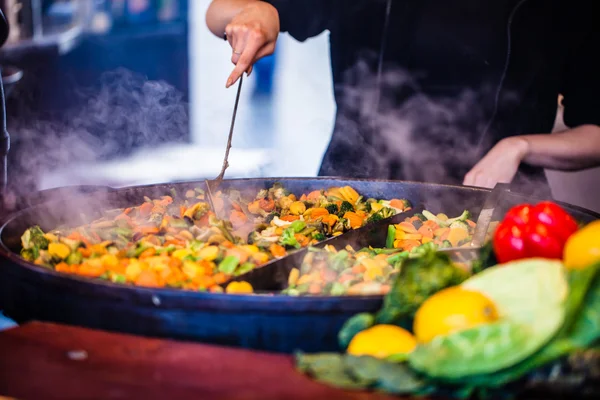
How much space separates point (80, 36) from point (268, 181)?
8694mm

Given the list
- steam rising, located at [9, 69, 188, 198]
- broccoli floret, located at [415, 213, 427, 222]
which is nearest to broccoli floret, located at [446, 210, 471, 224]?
broccoli floret, located at [415, 213, 427, 222]

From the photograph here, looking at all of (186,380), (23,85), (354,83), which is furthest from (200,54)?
(186,380)

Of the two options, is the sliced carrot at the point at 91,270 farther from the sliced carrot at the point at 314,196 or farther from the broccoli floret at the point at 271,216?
the sliced carrot at the point at 314,196

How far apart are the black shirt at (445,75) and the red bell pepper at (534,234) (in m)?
2.12

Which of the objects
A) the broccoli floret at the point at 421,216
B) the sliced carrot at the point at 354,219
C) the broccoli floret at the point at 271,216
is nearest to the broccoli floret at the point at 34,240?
the broccoli floret at the point at 271,216

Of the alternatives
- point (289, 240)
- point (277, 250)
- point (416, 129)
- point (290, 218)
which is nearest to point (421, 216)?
point (290, 218)

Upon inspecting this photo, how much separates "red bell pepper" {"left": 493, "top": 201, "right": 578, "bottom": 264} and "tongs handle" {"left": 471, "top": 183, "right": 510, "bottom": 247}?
72 cm

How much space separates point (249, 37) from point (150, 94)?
633cm

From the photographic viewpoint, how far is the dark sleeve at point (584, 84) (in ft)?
11.3

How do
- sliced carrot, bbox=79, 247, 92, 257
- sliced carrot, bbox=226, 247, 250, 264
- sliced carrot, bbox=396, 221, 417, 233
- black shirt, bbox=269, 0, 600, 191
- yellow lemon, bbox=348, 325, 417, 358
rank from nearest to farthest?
yellow lemon, bbox=348, 325, 417, 358 < sliced carrot, bbox=226, 247, 250, 264 < sliced carrot, bbox=79, 247, 92, 257 < sliced carrot, bbox=396, 221, 417, 233 < black shirt, bbox=269, 0, 600, 191

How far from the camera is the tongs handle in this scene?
235 centimetres

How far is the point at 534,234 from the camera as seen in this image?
154cm

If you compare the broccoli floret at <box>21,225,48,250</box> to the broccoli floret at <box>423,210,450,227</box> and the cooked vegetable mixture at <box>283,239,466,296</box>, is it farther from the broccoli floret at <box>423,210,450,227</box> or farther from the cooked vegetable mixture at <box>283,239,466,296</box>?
the broccoli floret at <box>423,210,450,227</box>

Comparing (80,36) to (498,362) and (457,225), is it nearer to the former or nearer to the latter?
(457,225)
